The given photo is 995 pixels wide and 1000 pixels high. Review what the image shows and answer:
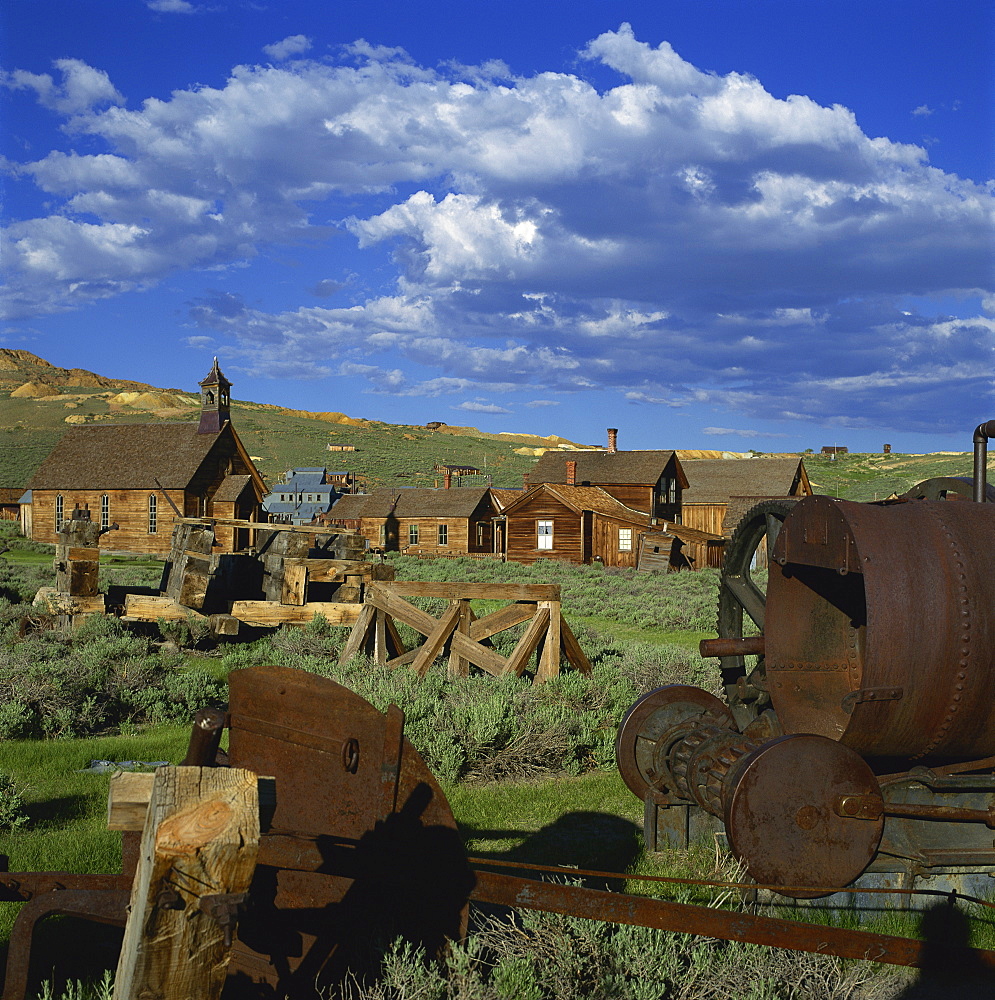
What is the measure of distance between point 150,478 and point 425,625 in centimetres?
3618

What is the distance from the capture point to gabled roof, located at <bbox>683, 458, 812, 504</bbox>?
49.0m

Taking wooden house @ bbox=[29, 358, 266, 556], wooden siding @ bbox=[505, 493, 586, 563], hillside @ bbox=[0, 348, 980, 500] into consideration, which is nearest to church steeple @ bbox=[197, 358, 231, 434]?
wooden house @ bbox=[29, 358, 266, 556]

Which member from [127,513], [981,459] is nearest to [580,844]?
[981,459]

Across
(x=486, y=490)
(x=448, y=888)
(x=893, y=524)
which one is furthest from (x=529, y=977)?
(x=486, y=490)

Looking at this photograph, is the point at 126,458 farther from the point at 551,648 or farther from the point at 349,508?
the point at 551,648

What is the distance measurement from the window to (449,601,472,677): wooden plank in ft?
99.0

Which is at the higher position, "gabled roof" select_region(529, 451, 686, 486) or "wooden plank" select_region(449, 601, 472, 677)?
"gabled roof" select_region(529, 451, 686, 486)

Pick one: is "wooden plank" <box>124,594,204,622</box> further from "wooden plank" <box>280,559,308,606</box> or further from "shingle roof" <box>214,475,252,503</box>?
"shingle roof" <box>214,475,252,503</box>

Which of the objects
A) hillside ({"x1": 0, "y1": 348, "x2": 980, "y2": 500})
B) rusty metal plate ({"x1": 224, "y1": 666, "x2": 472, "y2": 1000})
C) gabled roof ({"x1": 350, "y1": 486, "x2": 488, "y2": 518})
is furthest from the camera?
hillside ({"x1": 0, "y1": 348, "x2": 980, "y2": 500})

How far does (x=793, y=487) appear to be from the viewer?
50250mm

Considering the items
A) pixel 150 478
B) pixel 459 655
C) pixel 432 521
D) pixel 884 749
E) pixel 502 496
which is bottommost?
pixel 459 655

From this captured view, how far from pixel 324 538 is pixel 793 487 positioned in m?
39.9

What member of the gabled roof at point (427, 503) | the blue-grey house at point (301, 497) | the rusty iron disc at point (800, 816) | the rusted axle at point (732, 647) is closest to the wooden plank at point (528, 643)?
the rusted axle at point (732, 647)

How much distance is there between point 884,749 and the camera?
13.8 ft
